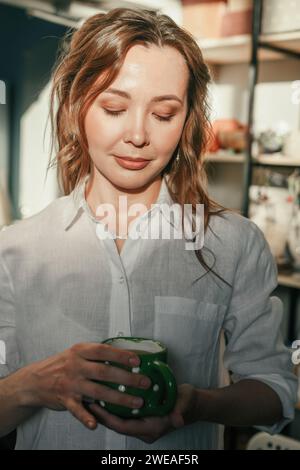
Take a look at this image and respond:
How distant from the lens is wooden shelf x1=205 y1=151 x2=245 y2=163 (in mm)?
2167

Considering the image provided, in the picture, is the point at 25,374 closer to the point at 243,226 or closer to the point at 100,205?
the point at 100,205

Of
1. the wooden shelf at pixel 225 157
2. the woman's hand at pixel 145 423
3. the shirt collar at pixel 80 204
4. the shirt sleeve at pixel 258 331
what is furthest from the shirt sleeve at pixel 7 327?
the wooden shelf at pixel 225 157

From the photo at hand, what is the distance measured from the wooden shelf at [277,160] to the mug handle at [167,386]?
150cm

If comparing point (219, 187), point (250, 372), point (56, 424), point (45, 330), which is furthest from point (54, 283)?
point (219, 187)

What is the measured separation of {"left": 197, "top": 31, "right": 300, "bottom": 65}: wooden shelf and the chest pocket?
139 cm

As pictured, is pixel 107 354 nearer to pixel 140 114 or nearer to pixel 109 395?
pixel 109 395

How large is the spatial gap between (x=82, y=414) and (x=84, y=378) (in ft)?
0.13

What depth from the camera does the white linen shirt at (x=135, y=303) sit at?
836mm

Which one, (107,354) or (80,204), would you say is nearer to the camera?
(107,354)

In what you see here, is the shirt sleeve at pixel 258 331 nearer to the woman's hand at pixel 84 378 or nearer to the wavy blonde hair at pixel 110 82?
the wavy blonde hair at pixel 110 82

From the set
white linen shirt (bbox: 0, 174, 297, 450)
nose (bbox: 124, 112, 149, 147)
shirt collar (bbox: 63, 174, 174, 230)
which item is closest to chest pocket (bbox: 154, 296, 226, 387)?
white linen shirt (bbox: 0, 174, 297, 450)

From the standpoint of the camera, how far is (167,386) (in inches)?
24.7

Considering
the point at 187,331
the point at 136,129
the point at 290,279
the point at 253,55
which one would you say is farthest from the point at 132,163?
the point at 253,55

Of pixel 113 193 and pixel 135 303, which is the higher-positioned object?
pixel 113 193
